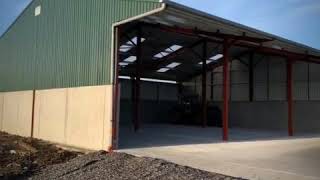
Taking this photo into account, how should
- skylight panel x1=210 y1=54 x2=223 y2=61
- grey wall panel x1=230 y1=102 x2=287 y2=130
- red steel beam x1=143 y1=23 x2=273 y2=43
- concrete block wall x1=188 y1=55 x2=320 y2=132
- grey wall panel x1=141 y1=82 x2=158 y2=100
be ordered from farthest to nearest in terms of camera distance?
1. grey wall panel x1=141 y1=82 x2=158 y2=100
2. skylight panel x1=210 y1=54 x2=223 y2=61
3. grey wall panel x1=230 y1=102 x2=287 y2=130
4. concrete block wall x1=188 y1=55 x2=320 y2=132
5. red steel beam x1=143 y1=23 x2=273 y2=43

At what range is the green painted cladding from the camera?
17156mm

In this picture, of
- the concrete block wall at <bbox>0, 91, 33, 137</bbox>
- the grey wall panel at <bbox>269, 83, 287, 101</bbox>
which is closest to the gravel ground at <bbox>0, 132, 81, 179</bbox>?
the concrete block wall at <bbox>0, 91, 33, 137</bbox>

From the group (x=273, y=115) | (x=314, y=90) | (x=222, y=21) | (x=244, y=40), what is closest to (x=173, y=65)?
(x=273, y=115)

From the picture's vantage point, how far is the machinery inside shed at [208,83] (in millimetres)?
26891

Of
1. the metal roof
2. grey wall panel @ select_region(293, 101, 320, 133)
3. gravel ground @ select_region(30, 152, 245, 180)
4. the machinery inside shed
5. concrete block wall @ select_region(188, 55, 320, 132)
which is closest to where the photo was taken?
gravel ground @ select_region(30, 152, 245, 180)

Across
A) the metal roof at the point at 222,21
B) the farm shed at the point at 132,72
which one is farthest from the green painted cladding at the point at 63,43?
the metal roof at the point at 222,21

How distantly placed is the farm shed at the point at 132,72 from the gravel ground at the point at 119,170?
1.94m

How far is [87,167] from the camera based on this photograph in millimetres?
13945

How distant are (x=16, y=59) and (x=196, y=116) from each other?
17801mm

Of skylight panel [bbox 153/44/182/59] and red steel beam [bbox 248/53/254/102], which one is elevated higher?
skylight panel [bbox 153/44/182/59]

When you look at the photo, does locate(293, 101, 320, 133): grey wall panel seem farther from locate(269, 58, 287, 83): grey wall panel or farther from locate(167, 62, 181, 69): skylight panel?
locate(167, 62, 181, 69): skylight panel

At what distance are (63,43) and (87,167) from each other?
28.8 feet

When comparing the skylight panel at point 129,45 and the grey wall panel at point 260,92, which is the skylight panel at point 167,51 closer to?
the skylight panel at point 129,45

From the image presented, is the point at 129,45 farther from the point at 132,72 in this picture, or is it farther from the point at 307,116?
the point at 307,116
